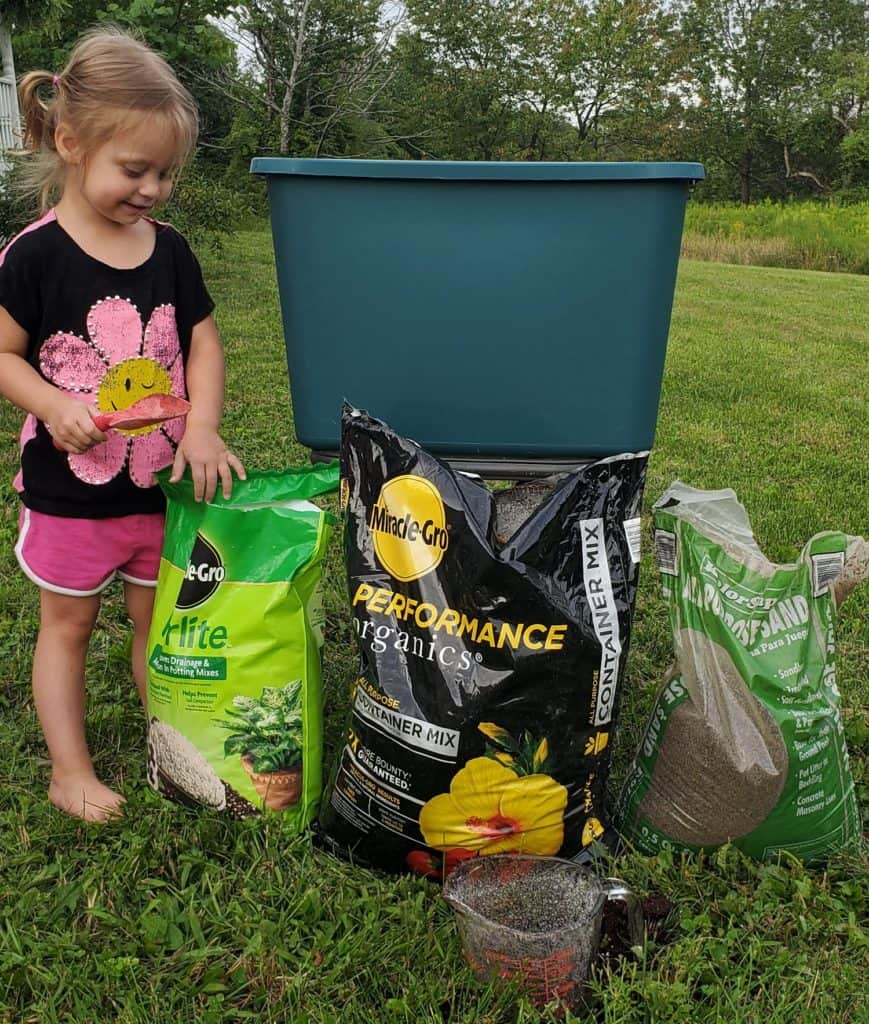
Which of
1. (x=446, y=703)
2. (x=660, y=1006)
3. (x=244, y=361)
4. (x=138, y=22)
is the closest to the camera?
(x=660, y=1006)

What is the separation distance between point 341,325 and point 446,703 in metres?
0.63

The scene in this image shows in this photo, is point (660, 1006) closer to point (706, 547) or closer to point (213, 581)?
point (706, 547)

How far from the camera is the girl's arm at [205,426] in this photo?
1.79 m

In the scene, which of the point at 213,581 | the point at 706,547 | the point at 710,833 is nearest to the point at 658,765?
the point at 710,833

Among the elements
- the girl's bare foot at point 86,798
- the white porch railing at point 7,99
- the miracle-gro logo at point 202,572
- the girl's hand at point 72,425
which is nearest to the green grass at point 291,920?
the girl's bare foot at point 86,798

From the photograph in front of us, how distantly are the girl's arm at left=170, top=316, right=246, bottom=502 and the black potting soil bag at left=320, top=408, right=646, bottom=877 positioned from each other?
0.79ft

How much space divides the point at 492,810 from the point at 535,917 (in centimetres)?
21

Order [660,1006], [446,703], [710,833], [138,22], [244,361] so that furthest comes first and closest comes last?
1. [138,22]
2. [244,361]
3. [710,833]
4. [446,703]
5. [660,1006]

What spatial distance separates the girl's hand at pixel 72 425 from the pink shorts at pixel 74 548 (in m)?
0.20

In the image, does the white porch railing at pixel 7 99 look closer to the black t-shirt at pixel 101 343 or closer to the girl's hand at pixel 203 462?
the black t-shirt at pixel 101 343

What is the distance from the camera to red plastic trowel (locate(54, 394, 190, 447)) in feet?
5.43

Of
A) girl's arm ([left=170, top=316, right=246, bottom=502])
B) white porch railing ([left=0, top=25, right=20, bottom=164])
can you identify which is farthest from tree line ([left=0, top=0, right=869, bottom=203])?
girl's arm ([left=170, top=316, right=246, bottom=502])

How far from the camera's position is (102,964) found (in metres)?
1.46

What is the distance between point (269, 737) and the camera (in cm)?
181
